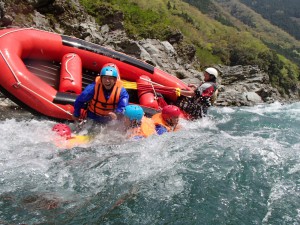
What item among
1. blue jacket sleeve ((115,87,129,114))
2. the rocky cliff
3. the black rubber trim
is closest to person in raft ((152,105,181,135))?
blue jacket sleeve ((115,87,129,114))

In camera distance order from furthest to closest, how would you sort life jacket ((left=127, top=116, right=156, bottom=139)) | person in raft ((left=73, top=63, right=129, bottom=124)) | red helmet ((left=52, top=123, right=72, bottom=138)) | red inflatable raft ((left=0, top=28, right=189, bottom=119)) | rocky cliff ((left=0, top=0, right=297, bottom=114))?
rocky cliff ((left=0, top=0, right=297, bottom=114)), red inflatable raft ((left=0, top=28, right=189, bottom=119)), person in raft ((left=73, top=63, right=129, bottom=124)), life jacket ((left=127, top=116, right=156, bottom=139)), red helmet ((left=52, top=123, right=72, bottom=138))

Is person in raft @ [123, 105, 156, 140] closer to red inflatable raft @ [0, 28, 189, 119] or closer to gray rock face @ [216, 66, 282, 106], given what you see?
red inflatable raft @ [0, 28, 189, 119]

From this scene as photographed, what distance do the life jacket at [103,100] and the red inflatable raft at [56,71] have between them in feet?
2.72

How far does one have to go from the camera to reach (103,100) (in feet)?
19.4

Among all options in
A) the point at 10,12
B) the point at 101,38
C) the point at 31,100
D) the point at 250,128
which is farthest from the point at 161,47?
the point at 31,100

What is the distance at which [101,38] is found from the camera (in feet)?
48.2

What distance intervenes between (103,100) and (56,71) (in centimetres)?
285

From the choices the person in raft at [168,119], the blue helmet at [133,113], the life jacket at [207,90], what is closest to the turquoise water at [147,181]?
the person in raft at [168,119]

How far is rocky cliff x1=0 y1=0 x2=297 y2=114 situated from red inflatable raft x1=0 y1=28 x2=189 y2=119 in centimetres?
277

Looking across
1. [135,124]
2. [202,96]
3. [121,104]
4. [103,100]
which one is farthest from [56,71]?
[202,96]

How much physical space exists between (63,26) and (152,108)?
7.65 meters

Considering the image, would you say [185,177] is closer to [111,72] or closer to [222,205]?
[222,205]

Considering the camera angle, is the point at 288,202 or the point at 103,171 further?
the point at 103,171

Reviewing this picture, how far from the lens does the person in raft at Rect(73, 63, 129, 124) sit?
5.83 m
